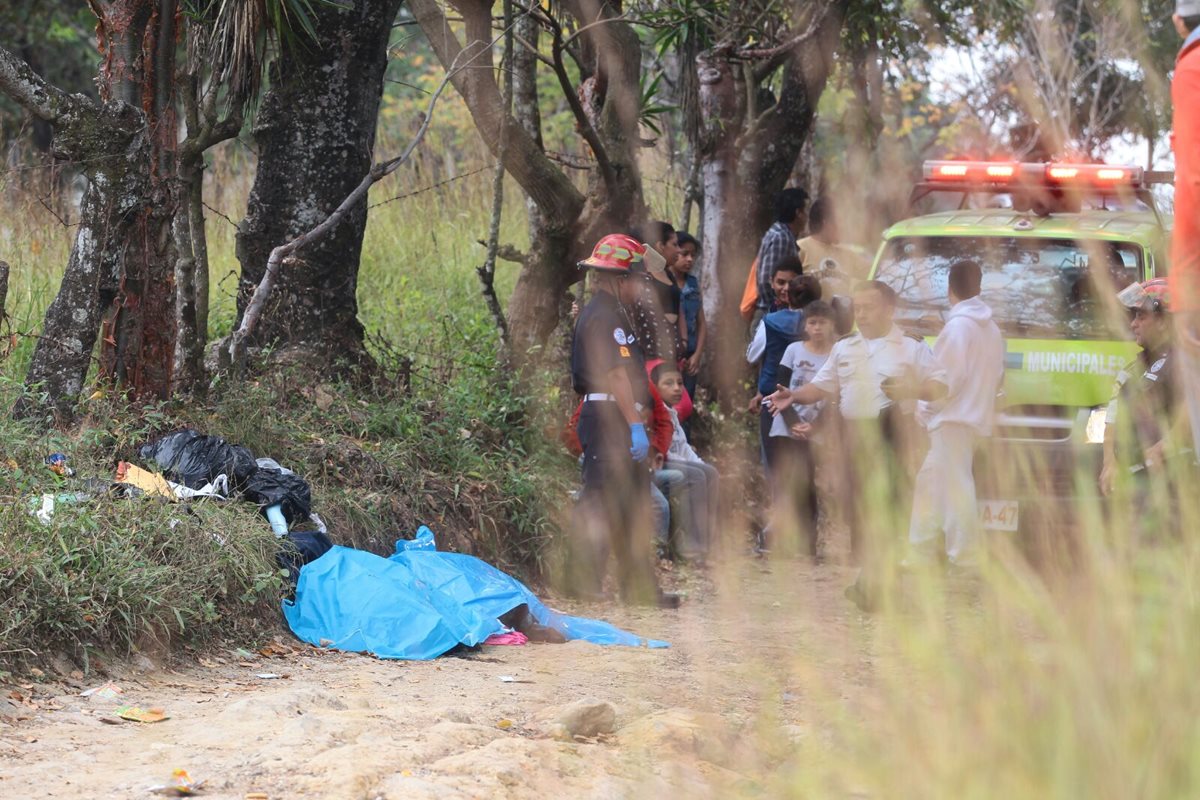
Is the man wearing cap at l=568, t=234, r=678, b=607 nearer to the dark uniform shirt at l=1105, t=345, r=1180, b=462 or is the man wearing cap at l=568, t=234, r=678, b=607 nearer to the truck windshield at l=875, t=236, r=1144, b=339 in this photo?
the truck windshield at l=875, t=236, r=1144, b=339

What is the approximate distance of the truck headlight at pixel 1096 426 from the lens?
7930 mm

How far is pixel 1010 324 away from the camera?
8703 mm

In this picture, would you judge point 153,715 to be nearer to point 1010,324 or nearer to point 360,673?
point 360,673

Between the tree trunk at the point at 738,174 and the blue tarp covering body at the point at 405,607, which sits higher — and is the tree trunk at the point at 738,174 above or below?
above

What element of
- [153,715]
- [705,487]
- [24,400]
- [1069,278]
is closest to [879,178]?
[1069,278]

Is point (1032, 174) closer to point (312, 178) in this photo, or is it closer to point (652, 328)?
point (652, 328)

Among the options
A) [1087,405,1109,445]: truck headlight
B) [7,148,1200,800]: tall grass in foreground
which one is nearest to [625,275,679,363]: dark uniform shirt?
[7,148,1200,800]: tall grass in foreground

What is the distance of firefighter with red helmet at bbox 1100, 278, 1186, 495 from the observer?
3.32 m

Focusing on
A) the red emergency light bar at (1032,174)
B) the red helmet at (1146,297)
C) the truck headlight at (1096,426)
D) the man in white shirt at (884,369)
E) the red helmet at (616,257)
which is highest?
the red emergency light bar at (1032,174)

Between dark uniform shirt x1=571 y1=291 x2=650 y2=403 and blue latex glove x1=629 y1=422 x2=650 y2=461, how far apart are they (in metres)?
0.23

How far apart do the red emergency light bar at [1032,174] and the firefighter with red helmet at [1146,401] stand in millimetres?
1111

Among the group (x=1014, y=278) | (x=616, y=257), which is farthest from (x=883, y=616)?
(x=1014, y=278)

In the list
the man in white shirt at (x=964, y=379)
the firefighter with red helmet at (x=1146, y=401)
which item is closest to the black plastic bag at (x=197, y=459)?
the man in white shirt at (x=964, y=379)

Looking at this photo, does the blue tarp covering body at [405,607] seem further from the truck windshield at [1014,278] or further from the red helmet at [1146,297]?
the truck windshield at [1014,278]
